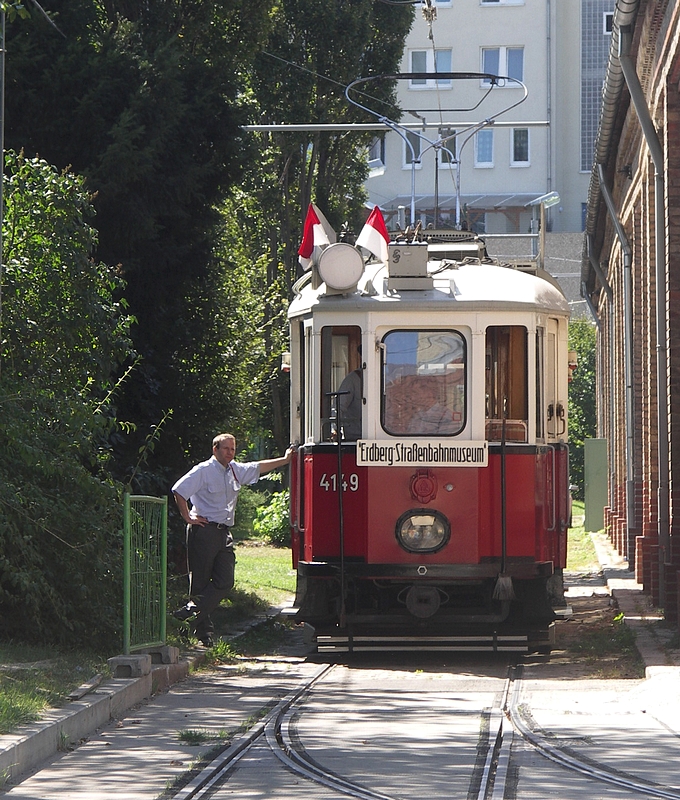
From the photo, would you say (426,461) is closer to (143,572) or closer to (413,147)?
(143,572)

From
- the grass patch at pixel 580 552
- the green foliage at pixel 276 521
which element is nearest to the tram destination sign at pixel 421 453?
the grass patch at pixel 580 552

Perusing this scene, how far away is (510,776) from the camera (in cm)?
685

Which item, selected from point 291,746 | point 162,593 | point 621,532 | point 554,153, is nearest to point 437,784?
point 291,746

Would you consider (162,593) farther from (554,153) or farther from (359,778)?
(554,153)

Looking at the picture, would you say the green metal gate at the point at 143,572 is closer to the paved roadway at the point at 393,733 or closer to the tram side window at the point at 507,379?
the paved roadway at the point at 393,733

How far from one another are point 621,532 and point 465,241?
1354 centimetres

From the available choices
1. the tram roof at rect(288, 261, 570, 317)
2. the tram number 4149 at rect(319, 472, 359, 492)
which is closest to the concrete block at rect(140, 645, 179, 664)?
the tram number 4149 at rect(319, 472, 359, 492)

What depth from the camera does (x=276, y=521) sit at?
28156 millimetres

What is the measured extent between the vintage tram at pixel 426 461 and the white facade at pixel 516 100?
4676 cm

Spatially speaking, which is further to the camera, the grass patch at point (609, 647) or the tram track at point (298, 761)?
the grass patch at point (609, 647)

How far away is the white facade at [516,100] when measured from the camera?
59344 mm

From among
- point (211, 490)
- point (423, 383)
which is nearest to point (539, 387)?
point (423, 383)

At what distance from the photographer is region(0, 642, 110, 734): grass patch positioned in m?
7.47

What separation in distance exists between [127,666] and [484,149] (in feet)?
179
